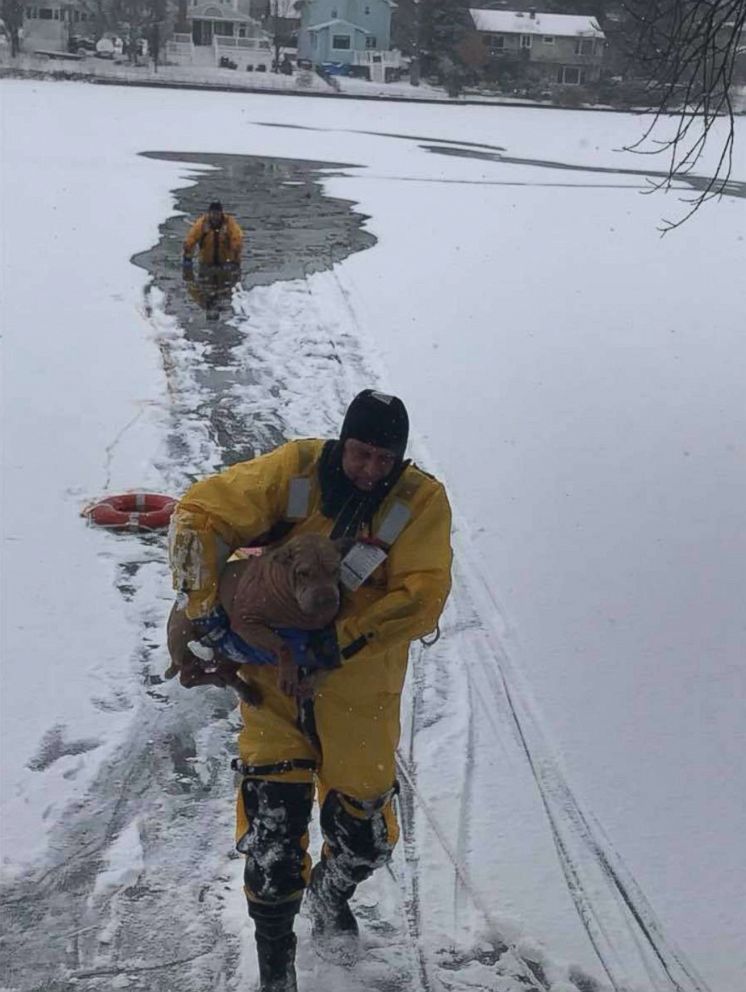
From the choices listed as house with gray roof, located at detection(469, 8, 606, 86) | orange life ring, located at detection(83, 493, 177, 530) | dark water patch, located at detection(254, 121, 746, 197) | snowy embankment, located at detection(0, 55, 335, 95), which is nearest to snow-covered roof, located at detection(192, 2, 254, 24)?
snowy embankment, located at detection(0, 55, 335, 95)

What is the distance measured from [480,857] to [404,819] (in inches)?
13.7

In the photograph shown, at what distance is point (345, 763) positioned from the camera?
3412 millimetres

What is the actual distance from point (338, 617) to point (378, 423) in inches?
20.1

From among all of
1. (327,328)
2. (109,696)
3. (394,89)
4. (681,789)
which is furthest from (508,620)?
(394,89)

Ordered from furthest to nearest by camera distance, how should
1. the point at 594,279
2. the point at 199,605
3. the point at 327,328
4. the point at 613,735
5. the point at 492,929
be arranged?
the point at 594,279 < the point at 327,328 < the point at 613,735 < the point at 492,929 < the point at 199,605

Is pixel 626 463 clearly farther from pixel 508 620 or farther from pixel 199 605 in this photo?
pixel 199 605

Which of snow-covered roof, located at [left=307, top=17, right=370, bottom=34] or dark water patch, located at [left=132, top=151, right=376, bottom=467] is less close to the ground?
snow-covered roof, located at [left=307, top=17, right=370, bottom=34]

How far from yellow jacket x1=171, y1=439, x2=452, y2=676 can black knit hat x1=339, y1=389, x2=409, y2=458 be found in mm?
135

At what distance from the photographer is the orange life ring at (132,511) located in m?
7.05

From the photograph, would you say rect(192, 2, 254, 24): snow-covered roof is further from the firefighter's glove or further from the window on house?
the firefighter's glove

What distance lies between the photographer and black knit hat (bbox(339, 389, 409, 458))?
3336mm

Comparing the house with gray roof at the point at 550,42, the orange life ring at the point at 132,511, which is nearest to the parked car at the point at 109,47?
the house with gray roof at the point at 550,42

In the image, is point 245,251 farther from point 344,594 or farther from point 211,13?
point 211,13

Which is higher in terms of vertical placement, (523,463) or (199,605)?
(199,605)
